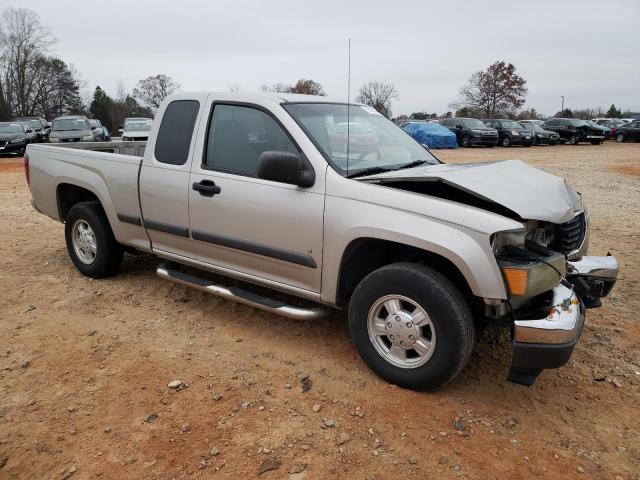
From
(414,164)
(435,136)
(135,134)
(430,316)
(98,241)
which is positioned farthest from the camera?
(435,136)

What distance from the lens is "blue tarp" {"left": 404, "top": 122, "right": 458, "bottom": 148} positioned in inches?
1020

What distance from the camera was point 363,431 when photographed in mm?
2820

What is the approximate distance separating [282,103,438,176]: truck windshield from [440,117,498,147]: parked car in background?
24278 mm

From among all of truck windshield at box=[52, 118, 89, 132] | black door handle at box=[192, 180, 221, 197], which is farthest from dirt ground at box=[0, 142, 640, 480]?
truck windshield at box=[52, 118, 89, 132]

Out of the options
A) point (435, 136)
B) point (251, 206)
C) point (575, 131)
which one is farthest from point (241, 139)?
point (575, 131)

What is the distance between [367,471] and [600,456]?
1.21 meters

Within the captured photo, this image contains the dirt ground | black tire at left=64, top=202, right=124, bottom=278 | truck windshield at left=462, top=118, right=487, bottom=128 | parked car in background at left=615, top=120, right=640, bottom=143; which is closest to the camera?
the dirt ground

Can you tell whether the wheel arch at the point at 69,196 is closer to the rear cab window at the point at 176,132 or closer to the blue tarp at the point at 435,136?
the rear cab window at the point at 176,132

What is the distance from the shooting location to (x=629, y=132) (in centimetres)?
3195

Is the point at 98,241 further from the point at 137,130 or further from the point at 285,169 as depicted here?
the point at 137,130

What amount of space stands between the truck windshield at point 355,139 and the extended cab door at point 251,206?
0.19m

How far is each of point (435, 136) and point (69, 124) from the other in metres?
16.6

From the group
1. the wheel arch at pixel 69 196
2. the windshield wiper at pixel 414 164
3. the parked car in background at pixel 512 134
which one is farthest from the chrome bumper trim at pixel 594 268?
the parked car in background at pixel 512 134

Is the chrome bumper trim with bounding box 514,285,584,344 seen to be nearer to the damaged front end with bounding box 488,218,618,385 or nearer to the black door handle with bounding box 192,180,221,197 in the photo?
the damaged front end with bounding box 488,218,618,385
